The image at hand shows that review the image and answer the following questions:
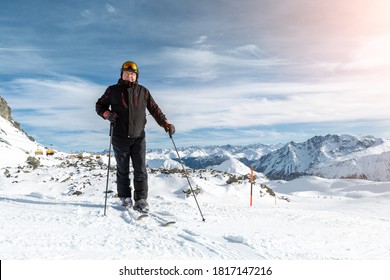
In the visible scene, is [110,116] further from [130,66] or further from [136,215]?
[136,215]

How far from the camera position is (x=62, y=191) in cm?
2211

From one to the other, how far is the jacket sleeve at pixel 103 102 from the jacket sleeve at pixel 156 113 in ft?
3.02

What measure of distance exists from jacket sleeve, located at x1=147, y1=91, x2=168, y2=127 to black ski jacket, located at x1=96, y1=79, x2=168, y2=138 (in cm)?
27

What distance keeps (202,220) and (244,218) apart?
1.19m

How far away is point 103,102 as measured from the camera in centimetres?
760

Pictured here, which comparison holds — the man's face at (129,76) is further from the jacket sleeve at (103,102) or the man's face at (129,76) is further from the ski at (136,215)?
the ski at (136,215)

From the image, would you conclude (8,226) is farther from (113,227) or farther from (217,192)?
(217,192)

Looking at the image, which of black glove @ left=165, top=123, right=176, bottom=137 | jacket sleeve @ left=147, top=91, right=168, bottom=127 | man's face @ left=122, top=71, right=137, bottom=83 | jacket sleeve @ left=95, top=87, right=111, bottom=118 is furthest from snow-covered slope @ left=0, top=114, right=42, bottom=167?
man's face @ left=122, top=71, right=137, bottom=83

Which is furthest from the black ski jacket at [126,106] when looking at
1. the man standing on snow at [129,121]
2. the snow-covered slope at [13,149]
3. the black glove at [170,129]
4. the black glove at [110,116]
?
the snow-covered slope at [13,149]

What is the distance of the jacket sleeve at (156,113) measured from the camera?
311 inches

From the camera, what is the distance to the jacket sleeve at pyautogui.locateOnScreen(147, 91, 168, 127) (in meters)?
7.89

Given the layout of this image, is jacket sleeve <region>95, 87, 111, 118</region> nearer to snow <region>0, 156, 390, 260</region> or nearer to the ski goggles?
the ski goggles

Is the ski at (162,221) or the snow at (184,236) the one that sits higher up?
the ski at (162,221)

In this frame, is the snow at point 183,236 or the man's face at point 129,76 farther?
Answer: the man's face at point 129,76
